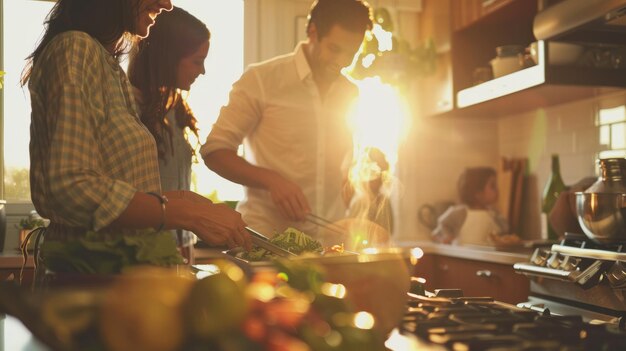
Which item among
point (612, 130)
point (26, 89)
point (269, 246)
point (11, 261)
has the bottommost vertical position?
point (11, 261)

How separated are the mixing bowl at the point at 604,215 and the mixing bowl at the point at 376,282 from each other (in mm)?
1479

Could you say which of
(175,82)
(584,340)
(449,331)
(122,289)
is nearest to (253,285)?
(122,289)

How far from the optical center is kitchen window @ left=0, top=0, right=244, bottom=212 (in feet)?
11.6

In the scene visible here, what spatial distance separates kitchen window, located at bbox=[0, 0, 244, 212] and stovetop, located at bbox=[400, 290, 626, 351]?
8.36 feet

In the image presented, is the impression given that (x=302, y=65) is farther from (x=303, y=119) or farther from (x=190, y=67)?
(x=190, y=67)

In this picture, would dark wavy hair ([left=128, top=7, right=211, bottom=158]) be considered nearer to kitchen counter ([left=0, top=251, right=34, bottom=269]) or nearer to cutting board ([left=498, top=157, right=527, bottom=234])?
kitchen counter ([left=0, top=251, right=34, bottom=269])

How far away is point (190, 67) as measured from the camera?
199 cm

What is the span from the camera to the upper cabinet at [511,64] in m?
2.72

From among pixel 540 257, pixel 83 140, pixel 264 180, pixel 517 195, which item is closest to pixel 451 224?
pixel 517 195

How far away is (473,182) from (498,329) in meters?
2.79

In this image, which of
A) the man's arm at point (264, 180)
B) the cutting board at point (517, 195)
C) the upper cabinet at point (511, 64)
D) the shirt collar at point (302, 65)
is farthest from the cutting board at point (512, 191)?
the man's arm at point (264, 180)

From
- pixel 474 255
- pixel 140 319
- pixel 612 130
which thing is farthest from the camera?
pixel 612 130

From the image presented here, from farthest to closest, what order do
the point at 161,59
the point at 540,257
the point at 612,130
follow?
the point at 612,130 < the point at 540,257 < the point at 161,59

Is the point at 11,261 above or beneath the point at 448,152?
beneath
